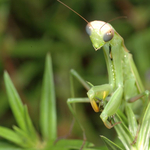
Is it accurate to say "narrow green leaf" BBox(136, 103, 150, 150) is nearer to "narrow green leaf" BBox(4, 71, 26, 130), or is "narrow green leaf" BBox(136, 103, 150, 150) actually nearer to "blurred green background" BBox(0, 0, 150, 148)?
"narrow green leaf" BBox(4, 71, 26, 130)

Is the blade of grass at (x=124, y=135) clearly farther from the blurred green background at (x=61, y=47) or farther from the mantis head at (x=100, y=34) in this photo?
the blurred green background at (x=61, y=47)

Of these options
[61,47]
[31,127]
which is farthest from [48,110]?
[61,47]

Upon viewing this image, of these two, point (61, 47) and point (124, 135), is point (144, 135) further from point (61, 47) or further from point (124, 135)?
point (61, 47)

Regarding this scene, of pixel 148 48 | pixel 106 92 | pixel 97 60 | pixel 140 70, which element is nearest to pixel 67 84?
pixel 97 60

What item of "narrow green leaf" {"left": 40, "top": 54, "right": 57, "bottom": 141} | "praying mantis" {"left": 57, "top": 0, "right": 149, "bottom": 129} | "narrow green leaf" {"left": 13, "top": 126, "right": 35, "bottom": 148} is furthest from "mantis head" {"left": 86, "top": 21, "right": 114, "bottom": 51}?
"narrow green leaf" {"left": 13, "top": 126, "right": 35, "bottom": 148}

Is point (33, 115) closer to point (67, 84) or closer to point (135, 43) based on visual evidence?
point (67, 84)
